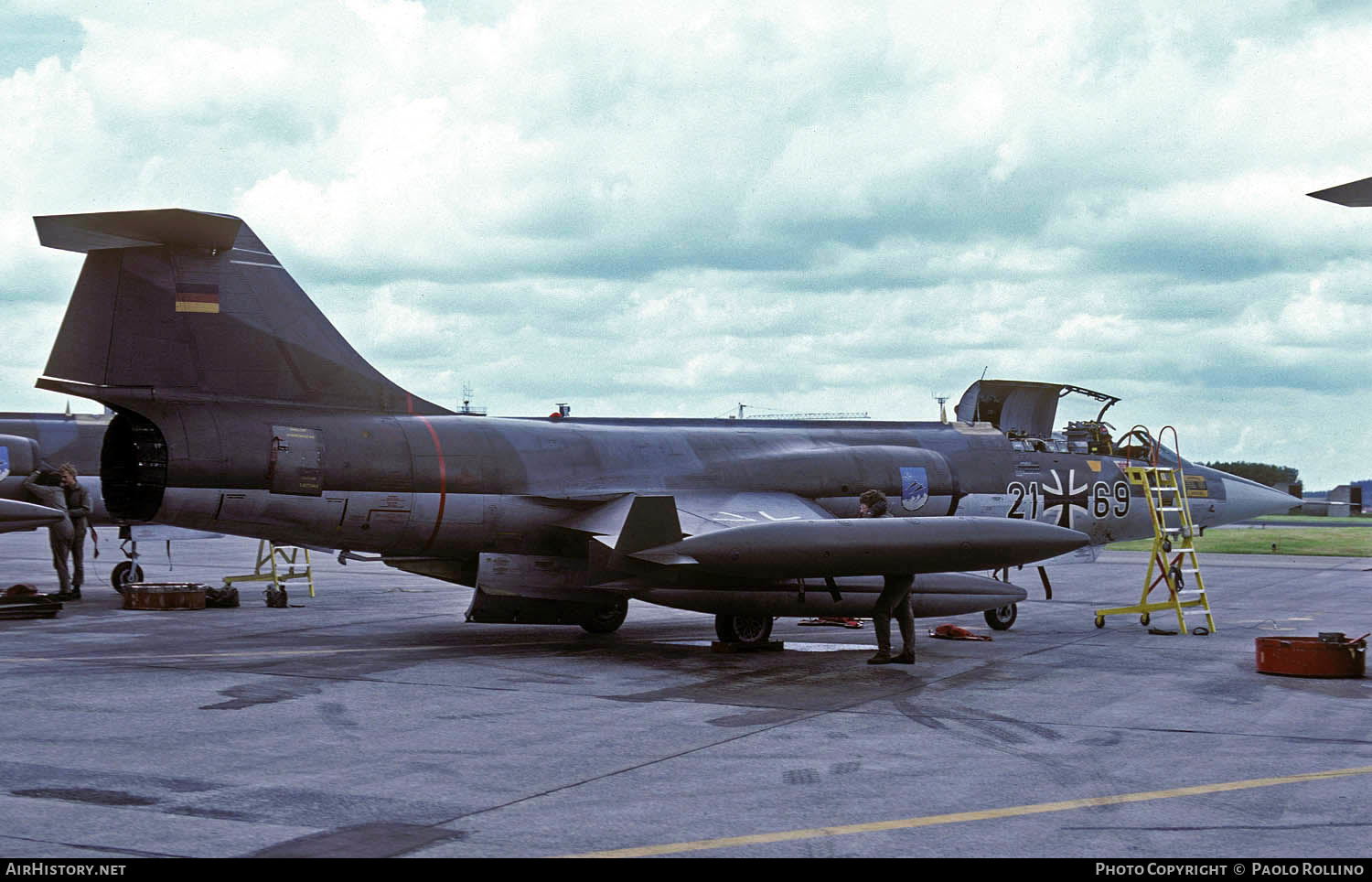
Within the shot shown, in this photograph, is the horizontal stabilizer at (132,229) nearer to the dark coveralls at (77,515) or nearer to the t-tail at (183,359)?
the t-tail at (183,359)

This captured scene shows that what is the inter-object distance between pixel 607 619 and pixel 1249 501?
37.6ft

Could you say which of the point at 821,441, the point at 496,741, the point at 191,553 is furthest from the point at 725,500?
the point at 191,553

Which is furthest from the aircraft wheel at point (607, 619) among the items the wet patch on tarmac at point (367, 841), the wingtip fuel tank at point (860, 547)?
the wet patch on tarmac at point (367, 841)

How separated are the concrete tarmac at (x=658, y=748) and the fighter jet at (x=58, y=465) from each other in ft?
6.41

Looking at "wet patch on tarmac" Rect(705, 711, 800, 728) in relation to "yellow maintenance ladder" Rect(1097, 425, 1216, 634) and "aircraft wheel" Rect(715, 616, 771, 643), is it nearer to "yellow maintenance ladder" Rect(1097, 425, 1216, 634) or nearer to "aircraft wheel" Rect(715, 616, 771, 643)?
"aircraft wheel" Rect(715, 616, 771, 643)

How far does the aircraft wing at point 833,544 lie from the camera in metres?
11.2

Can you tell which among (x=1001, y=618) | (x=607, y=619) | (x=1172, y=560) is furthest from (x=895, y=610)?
(x=1172, y=560)

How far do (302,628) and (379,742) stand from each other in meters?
7.60

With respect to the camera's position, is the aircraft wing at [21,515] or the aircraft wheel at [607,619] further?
the aircraft wing at [21,515]

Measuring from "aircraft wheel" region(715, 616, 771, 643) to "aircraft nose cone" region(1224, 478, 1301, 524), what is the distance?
10103 millimetres

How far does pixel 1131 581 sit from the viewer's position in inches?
988

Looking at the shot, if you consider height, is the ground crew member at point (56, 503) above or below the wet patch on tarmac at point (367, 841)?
above

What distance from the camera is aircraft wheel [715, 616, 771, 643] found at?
13.5 metres
